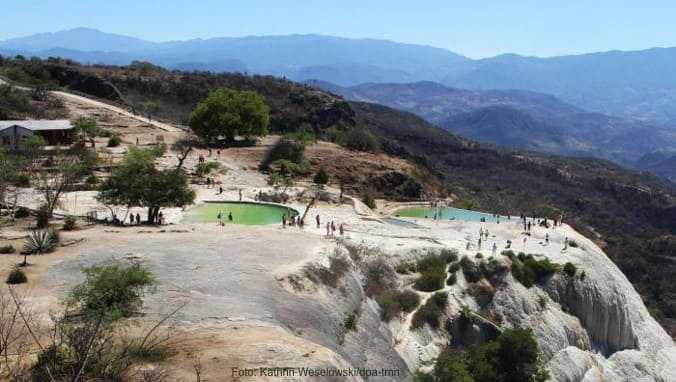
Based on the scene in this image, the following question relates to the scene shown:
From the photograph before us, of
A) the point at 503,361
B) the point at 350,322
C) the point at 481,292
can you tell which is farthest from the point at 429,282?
the point at 350,322

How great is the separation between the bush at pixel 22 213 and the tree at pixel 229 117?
29.7m

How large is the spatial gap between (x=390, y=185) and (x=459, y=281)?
2976cm

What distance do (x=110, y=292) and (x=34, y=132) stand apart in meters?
Answer: 40.1

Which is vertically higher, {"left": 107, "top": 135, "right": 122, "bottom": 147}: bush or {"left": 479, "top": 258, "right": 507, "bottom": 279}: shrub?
{"left": 107, "top": 135, "right": 122, "bottom": 147}: bush

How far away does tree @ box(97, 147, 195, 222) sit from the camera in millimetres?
32188

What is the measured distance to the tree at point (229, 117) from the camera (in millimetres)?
60969

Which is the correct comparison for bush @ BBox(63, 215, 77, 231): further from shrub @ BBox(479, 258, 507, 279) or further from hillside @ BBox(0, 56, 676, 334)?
hillside @ BBox(0, 56, 676, 334)

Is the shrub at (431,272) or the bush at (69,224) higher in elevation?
the bush at (69,224)

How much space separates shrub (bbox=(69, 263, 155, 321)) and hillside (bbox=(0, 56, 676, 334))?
4762 centimetres

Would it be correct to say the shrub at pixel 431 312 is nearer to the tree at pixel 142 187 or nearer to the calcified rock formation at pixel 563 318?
the calcified rock formation at pixel 563 318

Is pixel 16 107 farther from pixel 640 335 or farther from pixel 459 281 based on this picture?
pixel 640 335

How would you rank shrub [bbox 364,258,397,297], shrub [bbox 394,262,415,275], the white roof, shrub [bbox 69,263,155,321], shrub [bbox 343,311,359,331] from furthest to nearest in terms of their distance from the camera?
1. the white roof
2. shrub [bbox 394,262,415,275]
3. shrub [bbox 364,258,397,297]
4. shrub [bbox 343,311,359,331]
5. shrub [bbox 69,263,155,321]

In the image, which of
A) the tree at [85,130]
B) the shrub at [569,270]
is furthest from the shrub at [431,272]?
the tree at [85,130]

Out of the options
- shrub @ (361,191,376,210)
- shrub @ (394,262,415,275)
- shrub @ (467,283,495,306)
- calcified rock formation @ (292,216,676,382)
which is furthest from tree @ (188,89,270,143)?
shrub @ (467,283,495,306)
